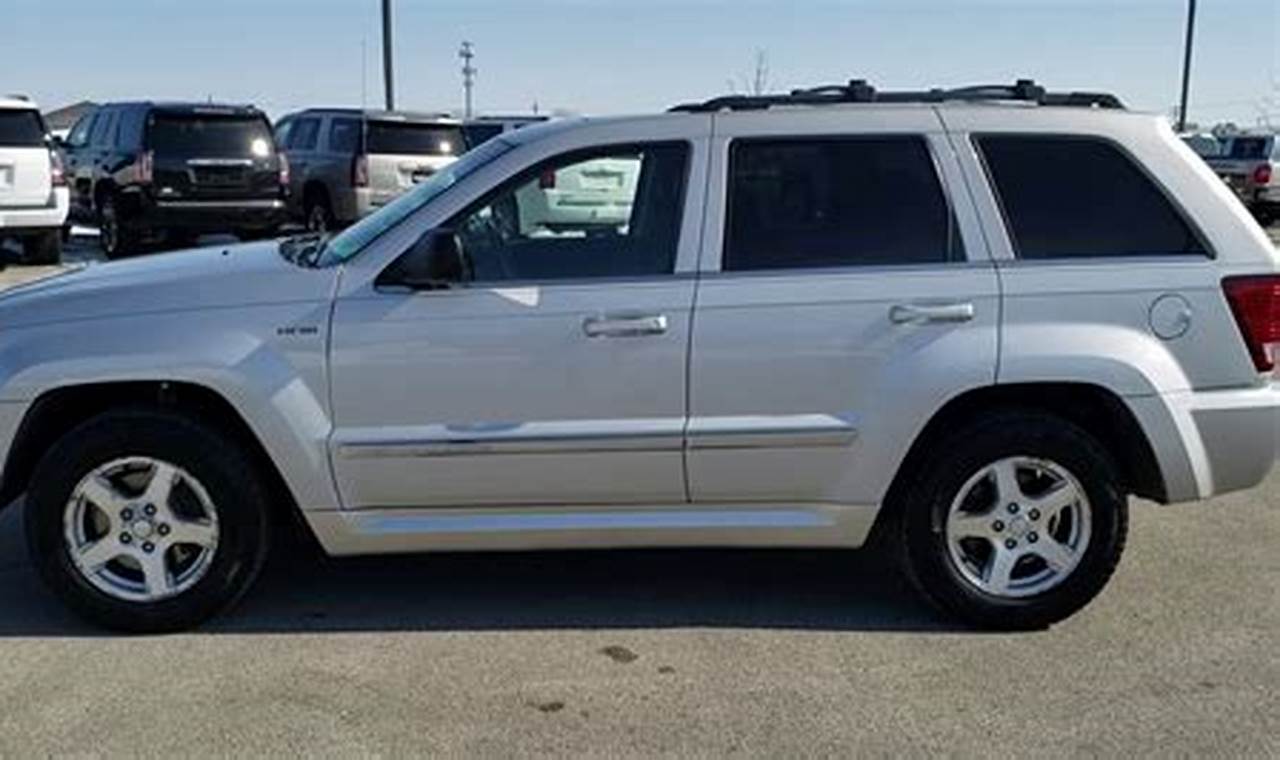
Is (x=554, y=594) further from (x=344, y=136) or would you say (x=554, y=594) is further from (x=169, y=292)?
(x=344, y=136)

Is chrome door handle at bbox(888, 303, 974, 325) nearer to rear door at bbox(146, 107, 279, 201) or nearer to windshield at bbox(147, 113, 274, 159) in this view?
rear door at bbox(146, 107, 279, 201)

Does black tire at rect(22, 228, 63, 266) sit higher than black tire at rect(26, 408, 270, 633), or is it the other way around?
black tire at rect(26, 408, 270, 633)

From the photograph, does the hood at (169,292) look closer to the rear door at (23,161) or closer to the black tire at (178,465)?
the black tire at (178,465)

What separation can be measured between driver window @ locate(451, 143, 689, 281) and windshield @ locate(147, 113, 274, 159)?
11648 mm

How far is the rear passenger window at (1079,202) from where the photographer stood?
177 inches

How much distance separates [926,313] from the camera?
4359mm

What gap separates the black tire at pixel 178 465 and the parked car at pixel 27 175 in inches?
407

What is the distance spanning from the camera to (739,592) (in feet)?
16.1

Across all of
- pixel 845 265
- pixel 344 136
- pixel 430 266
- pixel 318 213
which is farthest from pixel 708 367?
pixel 318 213

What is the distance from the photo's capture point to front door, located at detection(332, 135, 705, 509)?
4320mm

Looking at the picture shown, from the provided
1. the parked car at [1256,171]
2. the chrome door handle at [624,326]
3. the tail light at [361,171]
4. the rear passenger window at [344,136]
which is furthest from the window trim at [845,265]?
the parked car at [1256,171]

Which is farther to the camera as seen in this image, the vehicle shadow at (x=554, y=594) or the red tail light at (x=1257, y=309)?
the vehicle shadow at (x=554, y=594)

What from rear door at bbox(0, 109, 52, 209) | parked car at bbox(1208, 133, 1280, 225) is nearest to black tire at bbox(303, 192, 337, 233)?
rear door at bbox(0, 109, 52, 209)

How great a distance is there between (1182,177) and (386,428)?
2.85 meters
